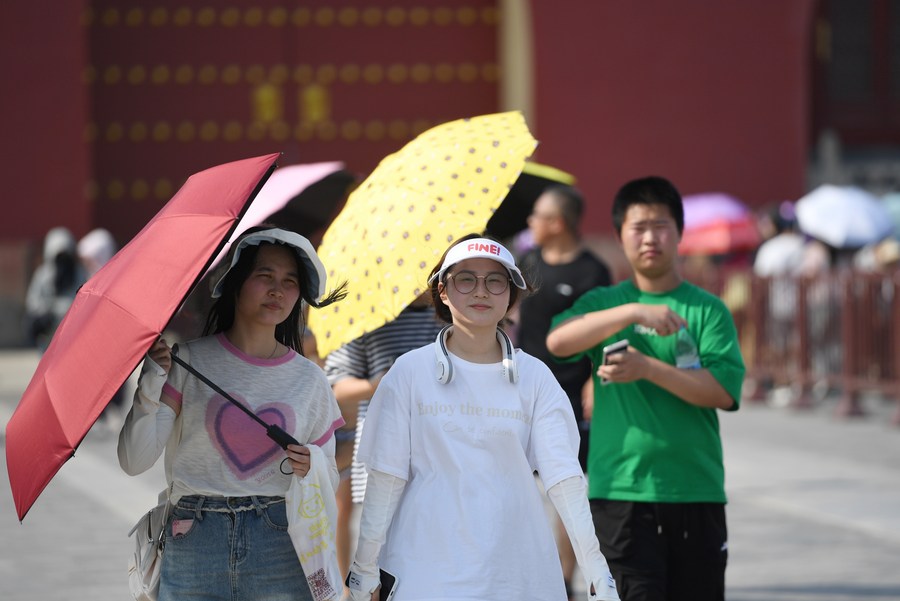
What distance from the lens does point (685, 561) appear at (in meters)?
4.81

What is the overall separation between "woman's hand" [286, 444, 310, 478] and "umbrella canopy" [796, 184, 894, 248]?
37.6 feet

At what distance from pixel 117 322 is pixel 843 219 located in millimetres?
11953

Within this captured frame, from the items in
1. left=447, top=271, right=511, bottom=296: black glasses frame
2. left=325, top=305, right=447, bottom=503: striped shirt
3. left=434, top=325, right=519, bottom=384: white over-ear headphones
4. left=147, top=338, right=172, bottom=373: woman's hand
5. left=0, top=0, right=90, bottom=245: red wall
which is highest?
left=0, top=0, right=90, bottom=245: red wall

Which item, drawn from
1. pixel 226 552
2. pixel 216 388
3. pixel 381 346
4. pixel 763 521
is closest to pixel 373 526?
pixel 226 552

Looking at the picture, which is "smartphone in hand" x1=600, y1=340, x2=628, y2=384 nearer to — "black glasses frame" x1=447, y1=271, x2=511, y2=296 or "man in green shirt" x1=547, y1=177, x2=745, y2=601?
"man in green shirt" x1=547, y1=177, x2=745, y2=601

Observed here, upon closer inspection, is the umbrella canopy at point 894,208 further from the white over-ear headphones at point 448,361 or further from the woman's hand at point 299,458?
the woman's hand at point 299,458

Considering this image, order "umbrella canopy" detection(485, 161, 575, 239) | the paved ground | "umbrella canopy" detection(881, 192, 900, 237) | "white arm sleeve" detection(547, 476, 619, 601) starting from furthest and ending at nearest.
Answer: "umbrella canopy" detection(881, 192, 900, 237) < the paved ground < "umbrella canopy" detection(485, 161, 575, 239) < "white arm sleeve" detection(547, 476, 619, 601)

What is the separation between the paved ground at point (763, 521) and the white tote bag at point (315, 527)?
299 centimetres

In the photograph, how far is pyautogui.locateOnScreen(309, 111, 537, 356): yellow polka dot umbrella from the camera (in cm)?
460

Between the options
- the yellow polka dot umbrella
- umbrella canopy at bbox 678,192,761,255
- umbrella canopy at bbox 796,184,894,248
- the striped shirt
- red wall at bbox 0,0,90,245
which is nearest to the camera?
the yellow polka dot umbrella

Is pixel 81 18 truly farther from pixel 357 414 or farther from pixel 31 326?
pixel 357 414

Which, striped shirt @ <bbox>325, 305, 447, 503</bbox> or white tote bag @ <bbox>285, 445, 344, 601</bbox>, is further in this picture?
striped shirt @ <bbox>325, 305, 447, 503</bbox>

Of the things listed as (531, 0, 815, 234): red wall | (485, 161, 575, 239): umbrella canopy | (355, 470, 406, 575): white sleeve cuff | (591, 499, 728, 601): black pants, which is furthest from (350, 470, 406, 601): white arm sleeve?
(531, 0, 815, 234): red wall

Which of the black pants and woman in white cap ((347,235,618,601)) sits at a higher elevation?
woman in white cap ((347,235,618,601))
